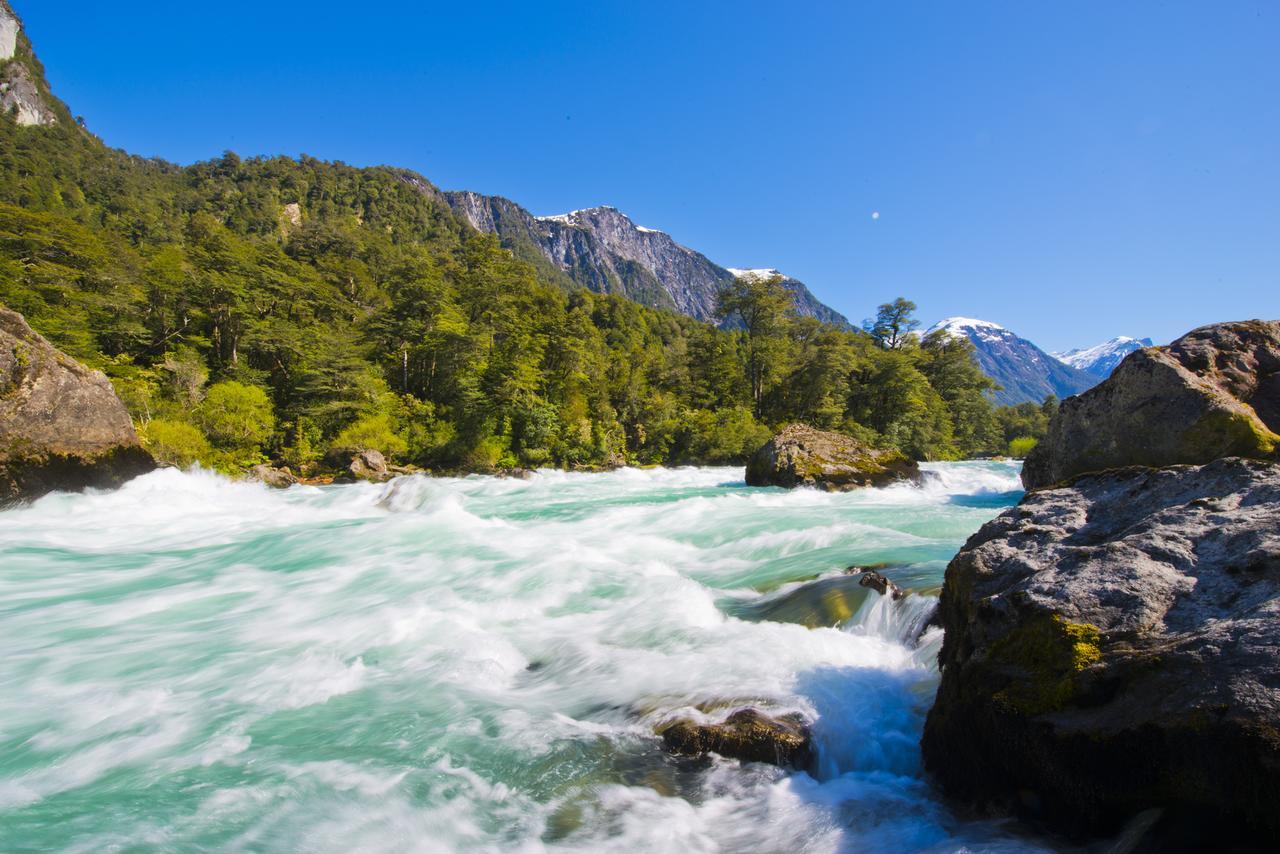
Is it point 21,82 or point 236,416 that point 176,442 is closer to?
point 236,416

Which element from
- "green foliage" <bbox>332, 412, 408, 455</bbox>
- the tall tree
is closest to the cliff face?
"green foliage" <bbox>332, 412, 408, 455</bbox>

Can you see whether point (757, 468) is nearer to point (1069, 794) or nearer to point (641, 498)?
point (641, 498)

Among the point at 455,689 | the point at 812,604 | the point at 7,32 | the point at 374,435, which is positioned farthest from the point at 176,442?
the point at 7,32

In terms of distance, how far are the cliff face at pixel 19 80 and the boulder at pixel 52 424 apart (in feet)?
465

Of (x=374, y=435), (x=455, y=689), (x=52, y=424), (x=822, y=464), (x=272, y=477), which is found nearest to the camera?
(x=455, y=689)

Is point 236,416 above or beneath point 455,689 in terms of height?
above

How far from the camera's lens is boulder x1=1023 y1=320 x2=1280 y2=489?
9.07 meters

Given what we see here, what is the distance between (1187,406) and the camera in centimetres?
954

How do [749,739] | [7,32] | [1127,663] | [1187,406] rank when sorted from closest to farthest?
[1127,663] < [749,739] < [1187,406] < [7,32]

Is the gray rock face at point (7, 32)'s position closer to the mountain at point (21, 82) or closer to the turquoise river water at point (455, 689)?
the mountain at point (21, 82)

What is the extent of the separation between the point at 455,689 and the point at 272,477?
18508 mm

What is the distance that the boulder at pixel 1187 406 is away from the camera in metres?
9.07

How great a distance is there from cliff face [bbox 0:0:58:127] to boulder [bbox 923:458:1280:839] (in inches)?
6332

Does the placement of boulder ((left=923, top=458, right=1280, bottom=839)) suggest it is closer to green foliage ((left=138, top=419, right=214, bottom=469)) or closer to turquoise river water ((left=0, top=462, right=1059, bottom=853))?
turquoise river water ((left=0, top=462, right=1059, bottom=853))
